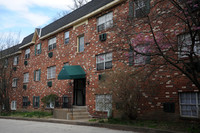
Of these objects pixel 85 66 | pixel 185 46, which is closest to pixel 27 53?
pixel 85 66

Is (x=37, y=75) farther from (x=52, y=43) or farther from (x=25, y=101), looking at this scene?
(x=52, y=43)

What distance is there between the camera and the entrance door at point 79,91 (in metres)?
18.7

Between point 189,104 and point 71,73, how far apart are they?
29.2 feet

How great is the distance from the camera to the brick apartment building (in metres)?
11.1

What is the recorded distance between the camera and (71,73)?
16.5m

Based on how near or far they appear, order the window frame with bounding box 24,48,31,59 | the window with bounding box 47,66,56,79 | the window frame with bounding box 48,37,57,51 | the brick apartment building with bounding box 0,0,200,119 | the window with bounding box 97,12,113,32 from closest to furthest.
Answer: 1. the brick apartment building with bounding box 0,0,200,119
2. the window with bounding box 97,12,113,32
3. the window with bounding box 47,66,56,79
4. the window frame with bounding box 48,37,57,51
5. the window frame with bounding box 24,48,31,59

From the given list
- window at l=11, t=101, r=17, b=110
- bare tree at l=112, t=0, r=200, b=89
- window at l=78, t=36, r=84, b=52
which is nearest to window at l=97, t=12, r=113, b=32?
window at l=78, t=36, r=84, b=52

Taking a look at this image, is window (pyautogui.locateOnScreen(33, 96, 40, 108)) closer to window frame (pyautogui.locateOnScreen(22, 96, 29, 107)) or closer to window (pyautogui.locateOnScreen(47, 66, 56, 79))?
window frame (pyautogui.locateOnScreen(22, 96, 29, 107))

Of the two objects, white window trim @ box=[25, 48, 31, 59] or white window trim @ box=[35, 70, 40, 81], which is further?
white window trim @ box=[25, 48, 31, 59]

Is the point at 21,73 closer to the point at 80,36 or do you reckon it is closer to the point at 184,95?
the point at 80,36

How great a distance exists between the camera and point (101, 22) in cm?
1684

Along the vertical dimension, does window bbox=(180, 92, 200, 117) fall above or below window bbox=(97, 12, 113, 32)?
below

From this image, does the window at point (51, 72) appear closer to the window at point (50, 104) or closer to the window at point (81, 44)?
the window at point (50, 104)

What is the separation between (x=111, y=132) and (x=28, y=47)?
793 inches
